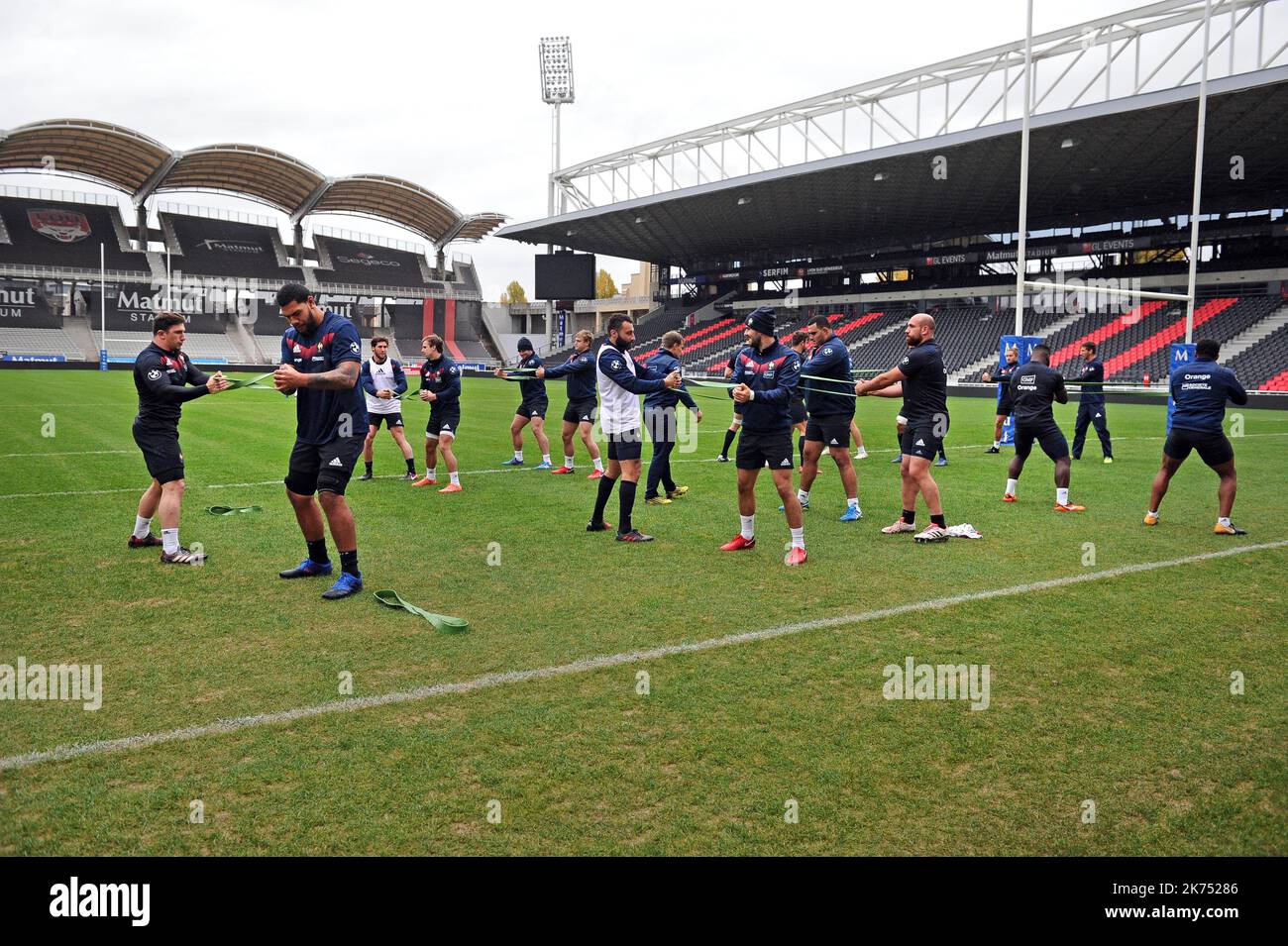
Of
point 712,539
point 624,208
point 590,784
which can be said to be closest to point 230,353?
point 624,208

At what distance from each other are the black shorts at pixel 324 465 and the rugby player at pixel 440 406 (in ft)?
15.7

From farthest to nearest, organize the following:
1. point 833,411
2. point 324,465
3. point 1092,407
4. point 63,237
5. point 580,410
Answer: point 63,237, point 1092,407, point 580,410, point 833,411, point 324,465

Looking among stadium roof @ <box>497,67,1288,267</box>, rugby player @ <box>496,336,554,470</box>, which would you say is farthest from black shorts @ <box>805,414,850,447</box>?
stadium roof @ <box>497,67,1288,267</box>

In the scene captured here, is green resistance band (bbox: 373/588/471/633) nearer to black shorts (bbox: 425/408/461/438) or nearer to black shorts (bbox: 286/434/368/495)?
black shorts (bbox: 286/434/368/495)

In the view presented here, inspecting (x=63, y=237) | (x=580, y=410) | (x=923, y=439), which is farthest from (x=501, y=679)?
(x=63, y=237)

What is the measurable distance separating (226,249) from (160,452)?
7269 centimetres

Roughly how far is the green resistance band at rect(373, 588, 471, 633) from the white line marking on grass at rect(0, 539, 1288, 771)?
87cm

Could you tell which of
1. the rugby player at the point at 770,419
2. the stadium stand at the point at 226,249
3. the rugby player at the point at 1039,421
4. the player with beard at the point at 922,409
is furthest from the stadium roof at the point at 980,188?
the rugby player at the point at 770,419

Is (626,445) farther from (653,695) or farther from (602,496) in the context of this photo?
(653,695)

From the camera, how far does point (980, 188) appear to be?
42656 millimetres

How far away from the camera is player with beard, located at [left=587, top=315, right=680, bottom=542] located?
26.6 feet

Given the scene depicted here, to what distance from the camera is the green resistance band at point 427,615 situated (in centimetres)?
556

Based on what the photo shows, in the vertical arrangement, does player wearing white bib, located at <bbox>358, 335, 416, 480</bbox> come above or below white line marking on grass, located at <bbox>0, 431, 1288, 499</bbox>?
above
